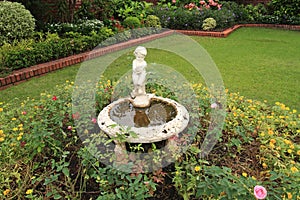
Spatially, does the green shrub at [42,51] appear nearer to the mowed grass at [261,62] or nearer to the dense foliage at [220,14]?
the mowed grass at [261,62]

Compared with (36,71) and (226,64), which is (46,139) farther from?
(226,64)

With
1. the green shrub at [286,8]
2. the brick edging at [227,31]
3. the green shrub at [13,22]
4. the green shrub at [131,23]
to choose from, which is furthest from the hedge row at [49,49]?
the green shrub at [286,8]

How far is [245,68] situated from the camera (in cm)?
656

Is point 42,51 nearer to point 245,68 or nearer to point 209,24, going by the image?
point 245,68

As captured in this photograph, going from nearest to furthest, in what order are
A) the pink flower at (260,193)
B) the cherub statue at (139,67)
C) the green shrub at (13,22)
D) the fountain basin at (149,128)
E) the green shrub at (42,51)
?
the pink flower at (260,193) < the fountain basin at (149,128) < the cherub statue at (139,67) < the green shrub at (42,51) < the green shrub at (13,22)

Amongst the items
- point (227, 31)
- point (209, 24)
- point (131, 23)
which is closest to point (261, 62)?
point (227, 31)

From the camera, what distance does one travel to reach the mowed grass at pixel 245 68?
509cm

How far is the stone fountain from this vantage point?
2.59 metres

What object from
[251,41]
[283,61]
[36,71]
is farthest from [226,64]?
[36,71]

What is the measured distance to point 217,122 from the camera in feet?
10.8

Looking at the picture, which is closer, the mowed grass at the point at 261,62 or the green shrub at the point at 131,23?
the mowed grass at the point at 261,62

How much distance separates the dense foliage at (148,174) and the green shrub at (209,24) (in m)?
7.10

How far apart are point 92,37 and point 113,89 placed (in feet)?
13.1

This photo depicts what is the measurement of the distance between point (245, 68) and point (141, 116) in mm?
4365
